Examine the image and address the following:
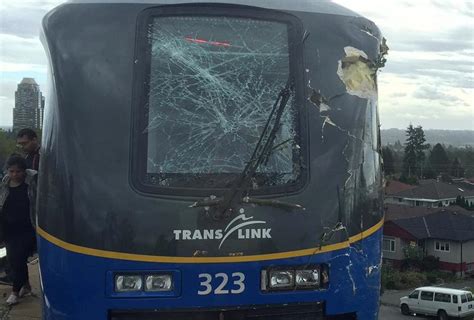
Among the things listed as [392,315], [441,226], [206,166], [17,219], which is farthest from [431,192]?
[206,166]

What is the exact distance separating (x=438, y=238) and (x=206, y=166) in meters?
40.9

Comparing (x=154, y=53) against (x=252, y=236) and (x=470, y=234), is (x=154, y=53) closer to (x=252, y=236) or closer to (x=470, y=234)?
(x=252, y=236)

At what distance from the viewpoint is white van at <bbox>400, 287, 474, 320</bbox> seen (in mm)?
28234

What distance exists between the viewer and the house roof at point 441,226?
137 ft

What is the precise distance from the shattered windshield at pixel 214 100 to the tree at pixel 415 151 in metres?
83.8

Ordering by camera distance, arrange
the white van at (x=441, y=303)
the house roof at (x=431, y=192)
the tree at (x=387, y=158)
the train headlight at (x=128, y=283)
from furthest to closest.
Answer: the house roof at (x=431, y=192) → the white van at (x=441, y=303) → the tree at (x=387, y=158) → the train headlight at (x=128, y=283)

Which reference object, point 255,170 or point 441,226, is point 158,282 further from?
point 441,226

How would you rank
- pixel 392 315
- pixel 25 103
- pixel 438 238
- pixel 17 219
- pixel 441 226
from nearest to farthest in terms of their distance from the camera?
1. pixel 17 219
2. pixel 25 103
3. pixel 392 315
4. pixel 438 238
5. pixel 441 226

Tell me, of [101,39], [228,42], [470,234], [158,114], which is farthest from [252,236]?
[470,234]

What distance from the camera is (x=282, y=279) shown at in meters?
3.84

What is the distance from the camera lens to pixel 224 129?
3.97 metres

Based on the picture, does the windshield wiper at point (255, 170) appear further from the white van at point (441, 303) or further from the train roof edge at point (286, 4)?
the white van at point (441, 303)

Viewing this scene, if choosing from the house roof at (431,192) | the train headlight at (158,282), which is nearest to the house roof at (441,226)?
the house roof at (431,192)

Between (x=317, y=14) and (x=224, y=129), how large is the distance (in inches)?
40.6
